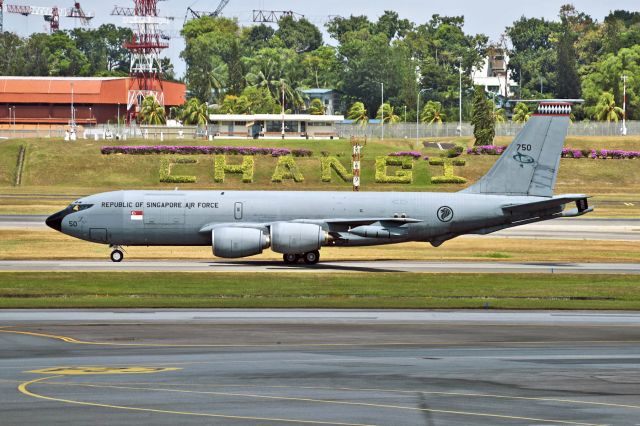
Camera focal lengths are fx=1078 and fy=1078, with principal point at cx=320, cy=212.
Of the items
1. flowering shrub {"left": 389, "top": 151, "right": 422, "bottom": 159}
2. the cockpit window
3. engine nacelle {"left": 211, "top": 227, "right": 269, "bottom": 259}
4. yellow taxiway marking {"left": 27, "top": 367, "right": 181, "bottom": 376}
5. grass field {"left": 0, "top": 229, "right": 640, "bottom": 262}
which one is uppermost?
flowering shrub {"left": 389, "top": 151, "right": 422, "bottom": 159}

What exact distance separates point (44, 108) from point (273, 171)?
80.5 meters

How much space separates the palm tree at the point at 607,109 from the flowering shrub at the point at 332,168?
75862 millimetres

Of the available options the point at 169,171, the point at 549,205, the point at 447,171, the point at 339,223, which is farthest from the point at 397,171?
the point at 549,205

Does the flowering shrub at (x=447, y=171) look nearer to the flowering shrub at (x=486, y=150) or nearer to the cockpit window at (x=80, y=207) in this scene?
the flowering shrub at (x=486, y=150)

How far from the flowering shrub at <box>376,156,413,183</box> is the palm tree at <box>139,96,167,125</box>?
A: 2483 inches

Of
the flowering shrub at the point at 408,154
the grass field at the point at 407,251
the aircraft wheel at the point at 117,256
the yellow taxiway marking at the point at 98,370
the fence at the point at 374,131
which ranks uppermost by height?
the fence at the point at 374,131

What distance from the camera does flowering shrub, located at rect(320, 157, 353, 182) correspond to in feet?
402

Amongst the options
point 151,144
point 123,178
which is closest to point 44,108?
point 151,144

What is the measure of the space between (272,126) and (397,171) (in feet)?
154

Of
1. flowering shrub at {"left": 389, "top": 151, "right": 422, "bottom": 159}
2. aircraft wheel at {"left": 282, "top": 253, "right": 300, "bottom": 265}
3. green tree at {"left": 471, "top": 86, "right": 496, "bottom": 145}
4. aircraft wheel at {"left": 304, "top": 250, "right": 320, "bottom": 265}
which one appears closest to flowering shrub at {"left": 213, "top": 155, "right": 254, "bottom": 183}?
flowering shrub at {"left": 389, "top": 151, "right": 422, "bottom": 159}

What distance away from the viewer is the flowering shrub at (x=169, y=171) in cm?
11881

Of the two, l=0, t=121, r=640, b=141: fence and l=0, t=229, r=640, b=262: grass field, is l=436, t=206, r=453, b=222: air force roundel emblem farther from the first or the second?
l=0, t=121, r=640, b=141: fence

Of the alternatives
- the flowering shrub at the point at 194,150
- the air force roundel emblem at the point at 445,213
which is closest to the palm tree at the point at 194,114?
the flowering shrub at the point at 194,150

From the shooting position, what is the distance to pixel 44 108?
191 meters
